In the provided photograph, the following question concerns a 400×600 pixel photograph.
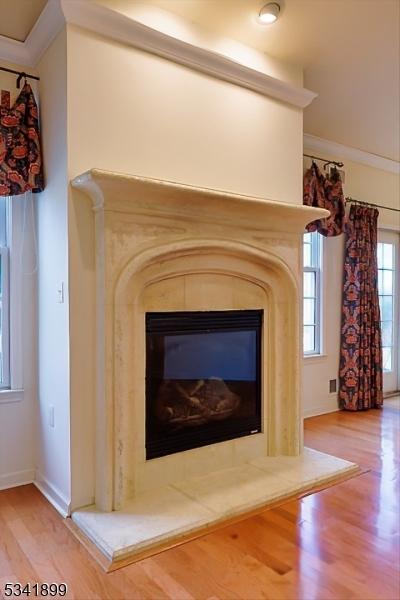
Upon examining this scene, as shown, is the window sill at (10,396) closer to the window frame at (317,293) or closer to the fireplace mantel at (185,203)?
the fireplace mantel at (185,203)

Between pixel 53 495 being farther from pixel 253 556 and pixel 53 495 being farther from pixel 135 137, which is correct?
pixel 135 137

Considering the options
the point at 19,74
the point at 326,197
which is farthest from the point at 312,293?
the point at 19,74

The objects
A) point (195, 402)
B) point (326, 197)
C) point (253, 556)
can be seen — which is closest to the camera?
point (253, 556)

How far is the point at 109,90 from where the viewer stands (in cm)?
252

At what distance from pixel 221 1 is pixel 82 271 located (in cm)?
179

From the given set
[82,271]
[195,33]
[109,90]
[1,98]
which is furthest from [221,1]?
[82,271]

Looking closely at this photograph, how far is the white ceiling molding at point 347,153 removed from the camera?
176 inches

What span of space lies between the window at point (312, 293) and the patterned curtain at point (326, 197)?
0.32 meters

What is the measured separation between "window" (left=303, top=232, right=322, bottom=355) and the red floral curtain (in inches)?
115

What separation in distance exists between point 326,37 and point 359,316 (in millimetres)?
2767

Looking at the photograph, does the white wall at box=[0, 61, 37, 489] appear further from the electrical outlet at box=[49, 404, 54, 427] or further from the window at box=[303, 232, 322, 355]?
the window at box=[303, 232, 322, 355]

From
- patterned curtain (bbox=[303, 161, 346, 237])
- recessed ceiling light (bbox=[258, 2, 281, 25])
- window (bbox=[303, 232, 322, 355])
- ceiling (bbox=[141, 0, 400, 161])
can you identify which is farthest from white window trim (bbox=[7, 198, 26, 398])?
window (bbox=[303, 232, 322, 355])

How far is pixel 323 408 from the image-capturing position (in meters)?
4.68

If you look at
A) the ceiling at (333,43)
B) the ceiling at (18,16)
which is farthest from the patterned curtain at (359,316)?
the ceiling at (18,16)
